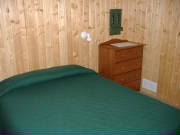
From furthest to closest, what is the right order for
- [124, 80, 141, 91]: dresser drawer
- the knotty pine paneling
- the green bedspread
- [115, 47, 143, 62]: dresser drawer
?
[124, 80, 141, 91]: dresser drawer, [115, 47, 143, 62]: dresser drawer, the knotty pine paneling, the green bedspread

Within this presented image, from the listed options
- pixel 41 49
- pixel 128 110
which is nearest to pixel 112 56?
pixel 41 49

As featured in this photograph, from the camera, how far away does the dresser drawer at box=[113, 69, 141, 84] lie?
10.0ft

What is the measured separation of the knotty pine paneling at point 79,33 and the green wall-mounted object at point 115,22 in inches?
3.1

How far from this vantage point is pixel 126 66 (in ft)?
10.2

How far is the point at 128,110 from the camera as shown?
1.72 metres

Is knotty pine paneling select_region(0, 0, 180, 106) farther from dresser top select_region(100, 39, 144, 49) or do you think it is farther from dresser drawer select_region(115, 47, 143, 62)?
dresser drawer select_region(115, 47, 143, 62)

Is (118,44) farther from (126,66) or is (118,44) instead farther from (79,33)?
(79,33)

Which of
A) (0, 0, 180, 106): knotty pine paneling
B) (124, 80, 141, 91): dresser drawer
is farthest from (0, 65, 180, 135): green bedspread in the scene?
(124, 80, 141, 91): dresser drawer

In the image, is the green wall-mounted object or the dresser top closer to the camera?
the dresser top

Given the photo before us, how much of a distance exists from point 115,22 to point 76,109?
6.25 feet

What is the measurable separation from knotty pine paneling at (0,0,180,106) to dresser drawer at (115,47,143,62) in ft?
0.66

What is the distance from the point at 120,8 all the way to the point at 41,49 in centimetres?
147

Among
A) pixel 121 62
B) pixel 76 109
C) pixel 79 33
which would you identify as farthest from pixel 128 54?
pixel 76 109

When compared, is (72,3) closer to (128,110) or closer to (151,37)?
(151,37)
